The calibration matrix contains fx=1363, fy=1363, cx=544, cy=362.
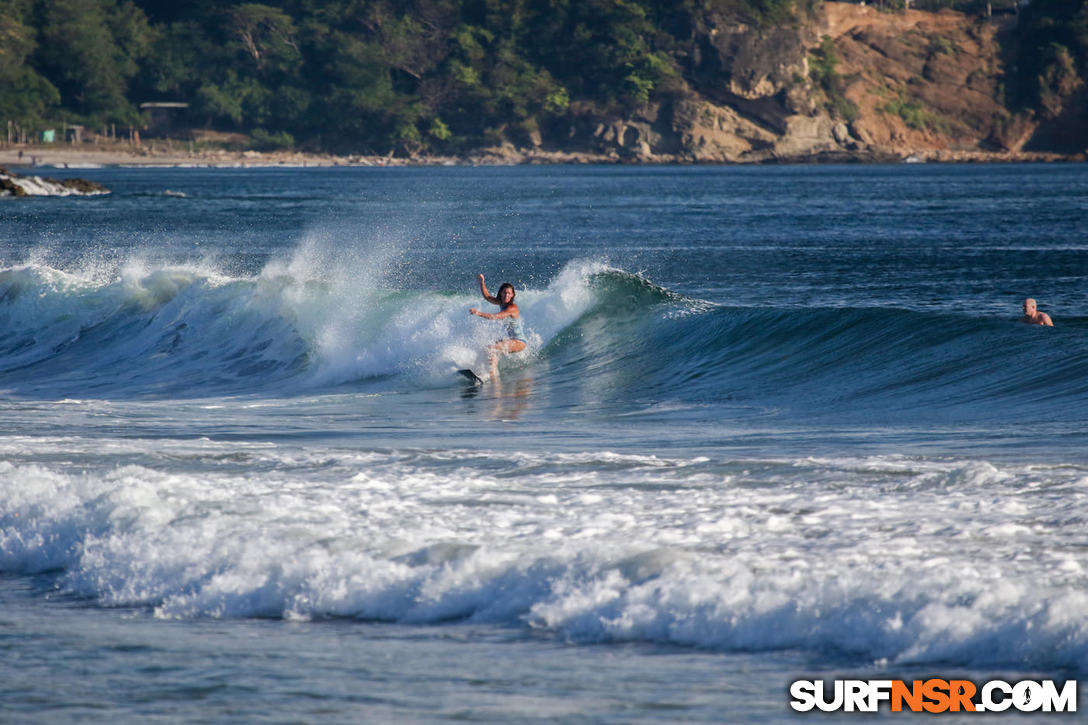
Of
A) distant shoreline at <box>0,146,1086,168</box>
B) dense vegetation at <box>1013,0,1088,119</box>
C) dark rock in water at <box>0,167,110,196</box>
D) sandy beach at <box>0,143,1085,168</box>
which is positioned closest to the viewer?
dark rock in water at <box>0,167,110,196</box>

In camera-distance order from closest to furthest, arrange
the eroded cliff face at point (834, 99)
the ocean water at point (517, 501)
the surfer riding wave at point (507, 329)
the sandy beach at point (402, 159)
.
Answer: the ocean water at point (517, 501), the surfer riding wave at point (507, 329), the sandy beach at point (402, 159), the eroded cliff face at point (834, 99)

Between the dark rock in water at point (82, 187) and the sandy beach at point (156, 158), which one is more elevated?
the sandy beach at point (156, 158)

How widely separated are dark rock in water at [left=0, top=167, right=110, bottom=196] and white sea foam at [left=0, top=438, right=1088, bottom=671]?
231 feet

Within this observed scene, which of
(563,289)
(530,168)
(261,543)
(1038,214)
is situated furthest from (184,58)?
(261,543)

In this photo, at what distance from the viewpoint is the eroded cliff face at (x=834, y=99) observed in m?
155

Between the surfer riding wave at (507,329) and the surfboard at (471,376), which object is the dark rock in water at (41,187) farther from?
the surfboard at (471,376)

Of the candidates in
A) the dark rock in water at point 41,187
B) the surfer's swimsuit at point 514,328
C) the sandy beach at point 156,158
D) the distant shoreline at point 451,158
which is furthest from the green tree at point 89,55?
the surfer's swimsuit at point 514,328

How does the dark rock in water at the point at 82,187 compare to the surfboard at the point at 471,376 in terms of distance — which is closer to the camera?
the surfboard at the point at 471,376

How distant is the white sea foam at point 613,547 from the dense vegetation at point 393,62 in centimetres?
14849

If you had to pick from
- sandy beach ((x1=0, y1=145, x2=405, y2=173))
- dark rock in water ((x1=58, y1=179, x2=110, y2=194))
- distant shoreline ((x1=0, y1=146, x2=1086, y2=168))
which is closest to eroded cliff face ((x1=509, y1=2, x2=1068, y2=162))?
distant shoreline ((x1=0, y1=146, x2=1086, y2=168))

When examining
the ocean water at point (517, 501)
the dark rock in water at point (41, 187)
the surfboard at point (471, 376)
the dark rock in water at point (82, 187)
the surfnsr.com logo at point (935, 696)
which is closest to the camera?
the surfnsr.com logo at point (935, 696)

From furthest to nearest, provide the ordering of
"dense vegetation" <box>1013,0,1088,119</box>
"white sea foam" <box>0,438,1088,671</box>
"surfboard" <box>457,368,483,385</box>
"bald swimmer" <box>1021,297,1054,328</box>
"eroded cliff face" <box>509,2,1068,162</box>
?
"dense vegetation" <box>1013,0,1088,119</box>
"eroded cliff face" <box>509,2,1068,162</box>
"bald swimmer" <box>1021,297,1054,328</box>
"surfboard" <box>457,368,483,385</box>
"white sea foam" <box>0,438,1088,671</box>

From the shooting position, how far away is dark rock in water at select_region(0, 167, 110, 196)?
245 feet

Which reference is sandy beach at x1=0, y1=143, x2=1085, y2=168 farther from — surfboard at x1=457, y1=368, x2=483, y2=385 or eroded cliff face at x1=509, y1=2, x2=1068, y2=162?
surfboard at x1=457, y1=368, x2=483, y2=385
